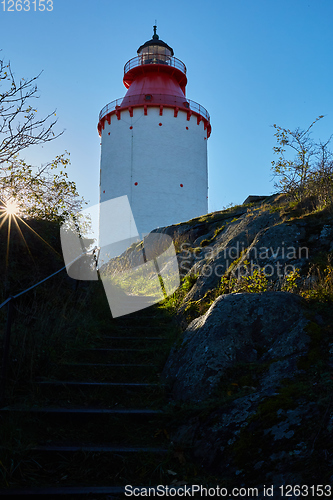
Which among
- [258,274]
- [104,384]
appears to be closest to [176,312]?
[258,274]

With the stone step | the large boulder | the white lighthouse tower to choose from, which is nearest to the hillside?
the large boulder

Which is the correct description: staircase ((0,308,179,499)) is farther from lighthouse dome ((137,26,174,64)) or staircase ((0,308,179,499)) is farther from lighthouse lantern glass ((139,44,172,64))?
lighthouse dome ((137,26,174,64))

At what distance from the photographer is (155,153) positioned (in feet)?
73.0

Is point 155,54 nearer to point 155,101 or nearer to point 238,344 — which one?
point 155,101

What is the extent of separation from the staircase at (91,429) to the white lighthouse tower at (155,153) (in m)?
16.8

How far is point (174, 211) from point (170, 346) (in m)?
16.7

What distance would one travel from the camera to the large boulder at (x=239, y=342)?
411cm

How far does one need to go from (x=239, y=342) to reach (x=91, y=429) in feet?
5.92

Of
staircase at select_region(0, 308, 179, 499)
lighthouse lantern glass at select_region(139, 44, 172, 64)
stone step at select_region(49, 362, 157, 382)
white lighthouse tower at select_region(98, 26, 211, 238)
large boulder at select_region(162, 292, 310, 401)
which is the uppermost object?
lighthouse lantern glass at select_region(139, 44, 172, 64)

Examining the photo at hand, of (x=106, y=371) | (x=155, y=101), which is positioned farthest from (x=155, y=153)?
(x=106, y=371)

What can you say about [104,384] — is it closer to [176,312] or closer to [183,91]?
[176,312]

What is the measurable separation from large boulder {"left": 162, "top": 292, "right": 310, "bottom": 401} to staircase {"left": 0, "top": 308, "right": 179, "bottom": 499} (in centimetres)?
42

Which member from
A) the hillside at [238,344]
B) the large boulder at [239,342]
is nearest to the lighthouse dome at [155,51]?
the hillside at [238,344]

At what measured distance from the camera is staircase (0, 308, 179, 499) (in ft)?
10.3
